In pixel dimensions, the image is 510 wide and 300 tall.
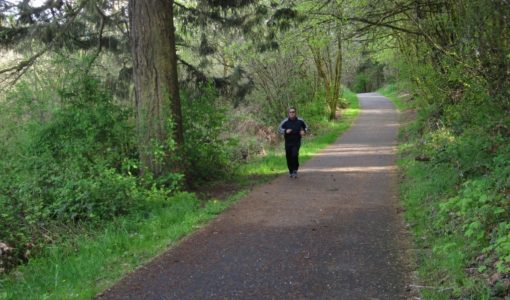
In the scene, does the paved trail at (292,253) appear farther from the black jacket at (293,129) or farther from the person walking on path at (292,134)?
the black jacket at (293,129)

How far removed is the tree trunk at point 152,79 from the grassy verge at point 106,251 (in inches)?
46.9

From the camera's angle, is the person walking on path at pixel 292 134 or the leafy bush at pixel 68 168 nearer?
the leafy bush at pixel 68 168

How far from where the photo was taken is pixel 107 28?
12969mm

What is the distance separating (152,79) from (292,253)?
214 inches

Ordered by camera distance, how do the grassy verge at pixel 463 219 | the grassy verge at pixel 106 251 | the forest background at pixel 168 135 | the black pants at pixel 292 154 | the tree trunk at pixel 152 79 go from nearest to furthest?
the grassy verge at pixel 463 219, the grassy verge at pixel 106 251, the forest background at pixel 168 135, the tree trunk at pixel 152 79, the black pants at pixel 292 154

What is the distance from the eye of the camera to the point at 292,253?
6504 millimetres

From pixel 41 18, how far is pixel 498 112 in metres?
10.1

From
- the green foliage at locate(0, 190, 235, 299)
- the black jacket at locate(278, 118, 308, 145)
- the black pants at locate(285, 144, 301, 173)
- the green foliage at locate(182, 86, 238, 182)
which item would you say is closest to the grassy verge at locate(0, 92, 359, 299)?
the green foliage at locate(0, 190, 235, 299)

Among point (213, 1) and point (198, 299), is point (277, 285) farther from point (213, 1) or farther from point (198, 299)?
point (213, 1)

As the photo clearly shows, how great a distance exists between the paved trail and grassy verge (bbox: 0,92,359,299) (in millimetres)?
277

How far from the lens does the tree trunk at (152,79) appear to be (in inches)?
405

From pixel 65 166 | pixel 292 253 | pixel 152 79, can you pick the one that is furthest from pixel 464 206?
pixel 65 166

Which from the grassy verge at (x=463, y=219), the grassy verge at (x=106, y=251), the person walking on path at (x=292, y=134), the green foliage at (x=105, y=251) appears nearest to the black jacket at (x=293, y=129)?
the person walking on path at (x=292, y=134)

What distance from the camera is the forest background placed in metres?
6.20
